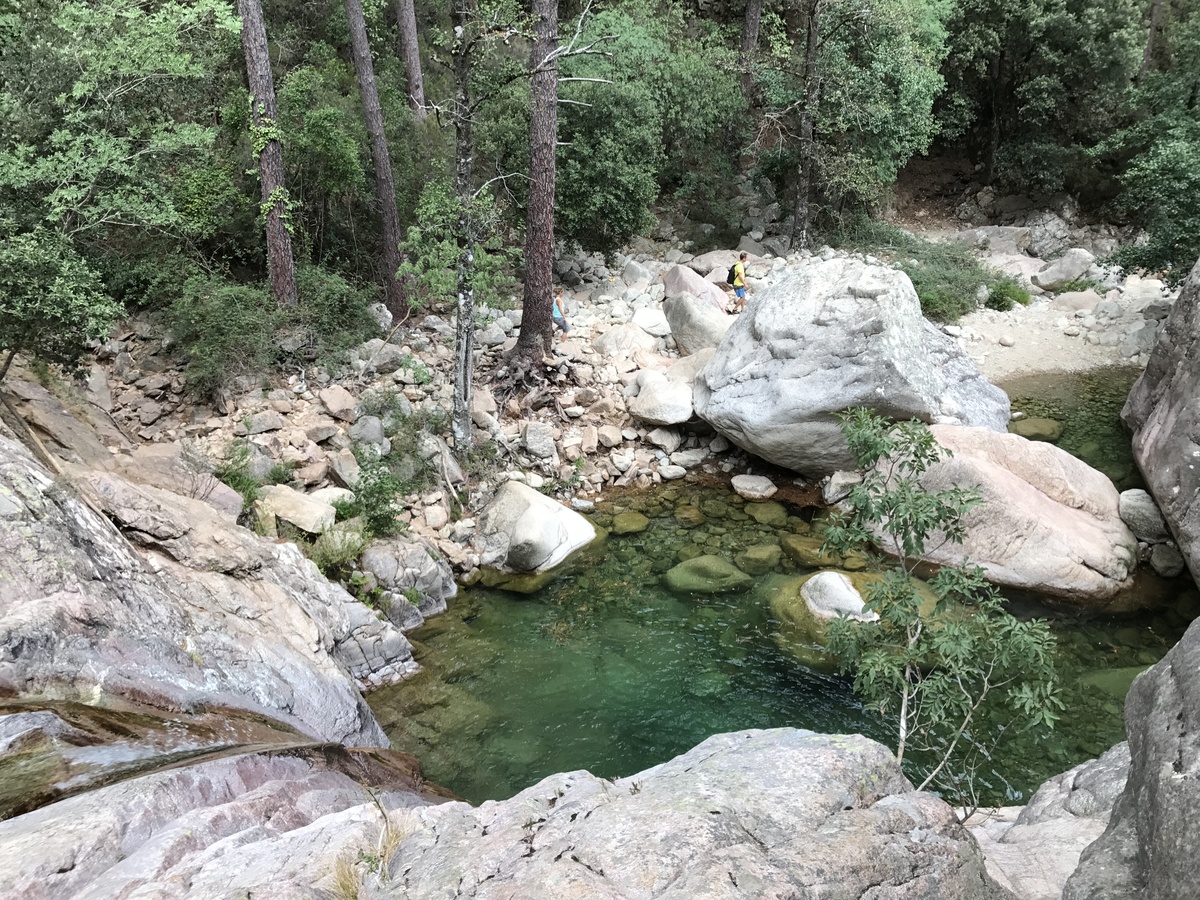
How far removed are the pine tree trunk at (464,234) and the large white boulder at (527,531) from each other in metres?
1.38

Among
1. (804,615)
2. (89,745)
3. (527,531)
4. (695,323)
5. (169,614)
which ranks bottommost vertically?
(804,615)

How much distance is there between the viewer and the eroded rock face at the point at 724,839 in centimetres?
343

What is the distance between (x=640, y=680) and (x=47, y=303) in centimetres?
742

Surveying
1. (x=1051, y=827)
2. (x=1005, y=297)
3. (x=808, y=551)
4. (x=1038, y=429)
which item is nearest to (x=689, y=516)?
(x=808, y=551)

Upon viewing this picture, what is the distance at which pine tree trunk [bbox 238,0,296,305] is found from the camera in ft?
40.3

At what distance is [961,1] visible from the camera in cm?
2159

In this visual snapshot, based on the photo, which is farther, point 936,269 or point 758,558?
point 936,269

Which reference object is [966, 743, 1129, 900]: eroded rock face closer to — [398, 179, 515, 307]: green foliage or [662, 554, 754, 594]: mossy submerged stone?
[662, 554, 754, 594]: mossy submerged stone

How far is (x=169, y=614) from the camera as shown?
21.7ft

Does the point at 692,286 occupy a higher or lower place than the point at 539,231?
lower

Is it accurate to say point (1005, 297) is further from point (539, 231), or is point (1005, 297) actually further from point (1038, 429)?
point (539, 231)

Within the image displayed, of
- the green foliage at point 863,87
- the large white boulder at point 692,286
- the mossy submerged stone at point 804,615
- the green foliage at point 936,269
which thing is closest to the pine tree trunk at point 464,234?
the mossy submerged stone at point 804,615

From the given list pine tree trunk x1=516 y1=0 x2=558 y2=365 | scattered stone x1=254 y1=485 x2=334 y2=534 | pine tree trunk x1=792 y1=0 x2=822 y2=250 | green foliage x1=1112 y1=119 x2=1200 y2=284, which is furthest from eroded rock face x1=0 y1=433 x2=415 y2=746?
green foliage x1=1112 y1=119 x2=1200 y2=284

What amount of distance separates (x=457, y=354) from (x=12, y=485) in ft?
20.6
